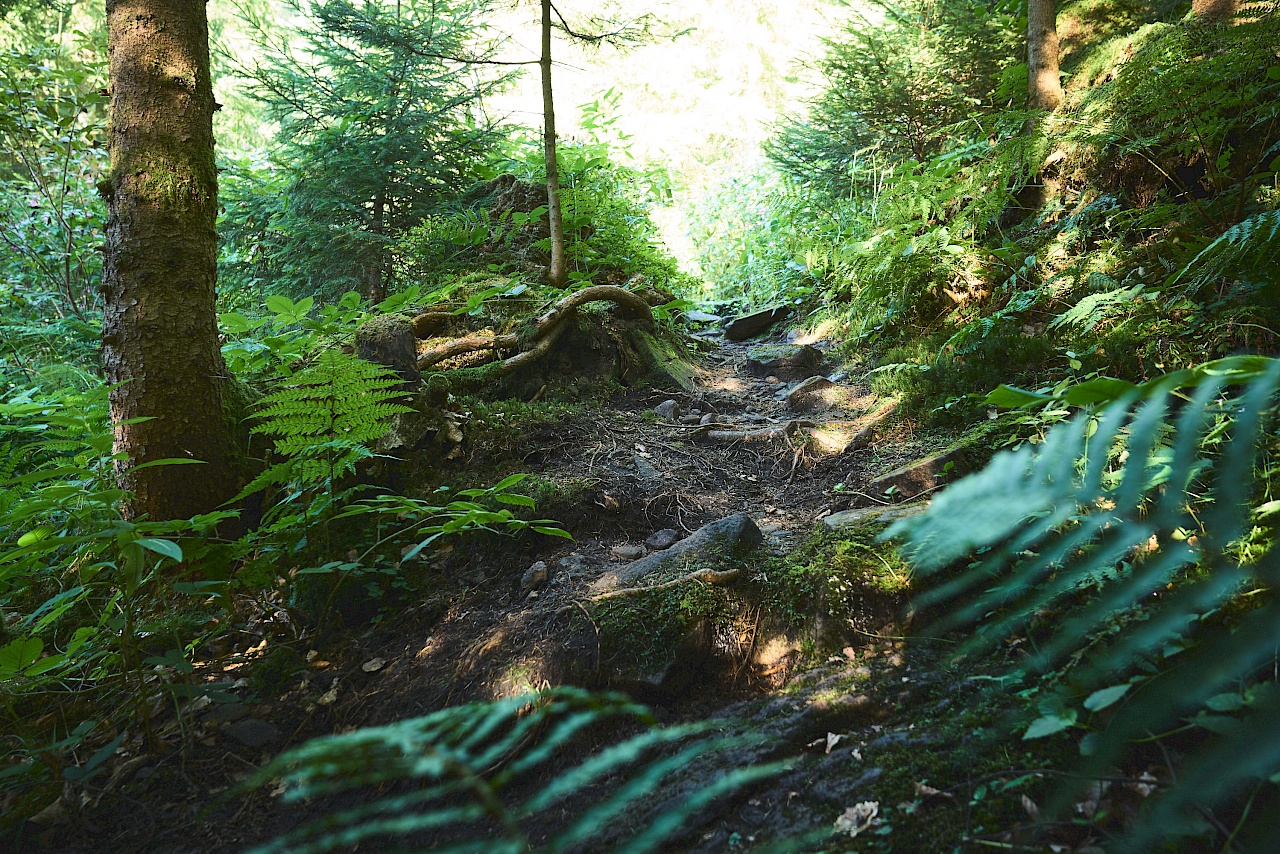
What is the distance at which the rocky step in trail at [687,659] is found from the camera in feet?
4.69

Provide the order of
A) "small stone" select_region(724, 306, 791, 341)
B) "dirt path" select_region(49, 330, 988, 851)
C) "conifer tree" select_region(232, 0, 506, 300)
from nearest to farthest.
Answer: "dirt path" select_region(49, 330, 988, 851), "conifer tree" select_region(232, 0, 506, 300), "small stone" select_region(724, 306, 791, 341)

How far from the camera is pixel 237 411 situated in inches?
113

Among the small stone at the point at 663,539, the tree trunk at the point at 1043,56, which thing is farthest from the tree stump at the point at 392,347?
the tree trunk at the point at 1043,56

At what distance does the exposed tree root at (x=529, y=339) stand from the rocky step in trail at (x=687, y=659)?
889 millimetres

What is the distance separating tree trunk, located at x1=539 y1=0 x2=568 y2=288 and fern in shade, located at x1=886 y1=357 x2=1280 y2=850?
13.7 feet

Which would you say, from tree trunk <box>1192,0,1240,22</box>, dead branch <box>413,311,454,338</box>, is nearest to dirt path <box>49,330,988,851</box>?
dead branch <box>413,311,454,338</box>

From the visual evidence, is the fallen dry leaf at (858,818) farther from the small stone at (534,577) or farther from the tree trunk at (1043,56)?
the tree trunk at (1043,56)

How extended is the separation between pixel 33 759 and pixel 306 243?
4925 millimetres

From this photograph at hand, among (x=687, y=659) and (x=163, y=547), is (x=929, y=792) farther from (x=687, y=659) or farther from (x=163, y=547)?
(x=163, y=547)

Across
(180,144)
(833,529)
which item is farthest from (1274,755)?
(180,144)

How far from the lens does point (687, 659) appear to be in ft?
6.45

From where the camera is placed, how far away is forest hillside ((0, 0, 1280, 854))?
39.6 inches

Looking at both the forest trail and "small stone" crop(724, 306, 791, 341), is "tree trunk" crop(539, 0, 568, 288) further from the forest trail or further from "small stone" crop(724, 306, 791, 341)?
"small stone" crop(724, 306, 791, 341)

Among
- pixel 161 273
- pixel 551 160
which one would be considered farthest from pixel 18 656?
pixel 551 160
